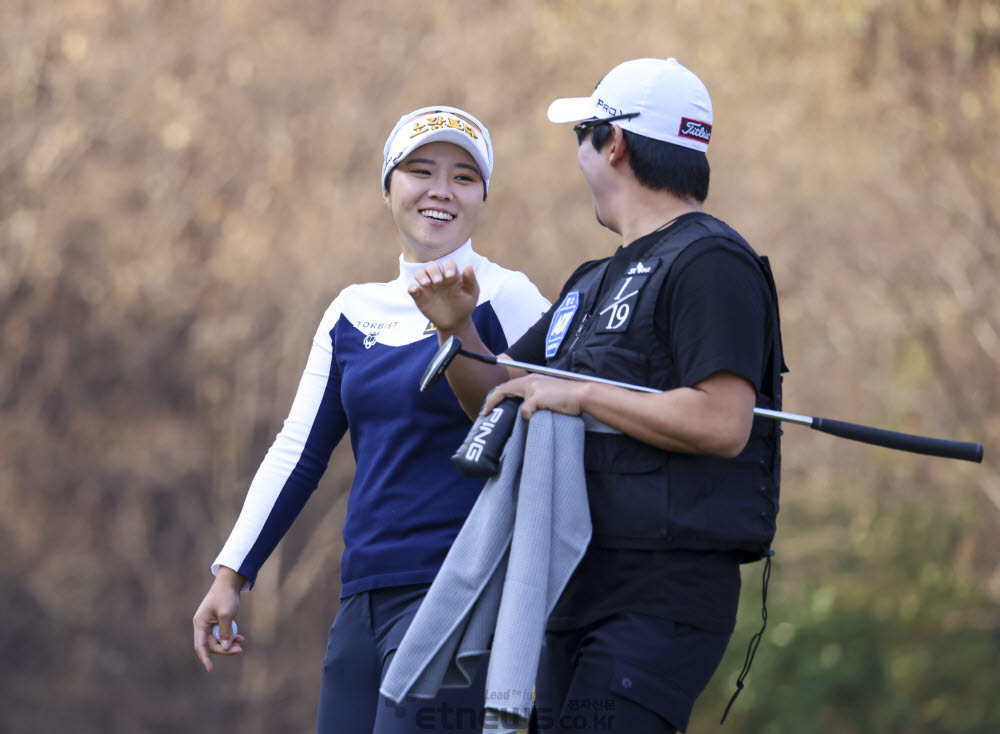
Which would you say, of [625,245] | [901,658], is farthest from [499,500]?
[901,658]

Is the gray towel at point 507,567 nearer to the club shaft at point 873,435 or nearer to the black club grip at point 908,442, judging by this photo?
the club shaft at point 873,435

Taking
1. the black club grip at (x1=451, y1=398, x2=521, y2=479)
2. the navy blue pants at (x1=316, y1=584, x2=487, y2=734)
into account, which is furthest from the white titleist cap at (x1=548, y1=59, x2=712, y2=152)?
the navy blue pants at (x1=316, y1=584, x2=487, y2=734)

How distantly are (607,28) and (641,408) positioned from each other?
21.0ft

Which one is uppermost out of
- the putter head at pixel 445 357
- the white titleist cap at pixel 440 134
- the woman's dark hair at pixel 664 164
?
the white titleist cap at pixel 440 134

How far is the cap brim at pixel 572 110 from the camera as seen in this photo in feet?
6.96

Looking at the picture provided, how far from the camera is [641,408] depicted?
1832 mm

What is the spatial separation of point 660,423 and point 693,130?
56cm

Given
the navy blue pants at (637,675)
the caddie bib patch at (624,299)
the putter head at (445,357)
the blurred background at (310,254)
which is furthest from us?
the blurred background at (310,254)

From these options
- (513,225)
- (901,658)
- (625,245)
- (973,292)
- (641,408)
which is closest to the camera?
(641,408)

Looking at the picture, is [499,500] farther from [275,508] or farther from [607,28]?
[607,28]

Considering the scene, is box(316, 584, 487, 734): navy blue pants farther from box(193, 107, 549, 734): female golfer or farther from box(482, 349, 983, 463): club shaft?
box(482, 349, 983, 463): club shaft

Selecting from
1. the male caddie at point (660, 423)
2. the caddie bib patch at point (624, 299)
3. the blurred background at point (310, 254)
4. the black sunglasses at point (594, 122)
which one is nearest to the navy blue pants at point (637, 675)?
the male caddie at point (660, 423)

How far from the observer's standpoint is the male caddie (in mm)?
1819

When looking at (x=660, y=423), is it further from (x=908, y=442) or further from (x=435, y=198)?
(x=435, y=198)
